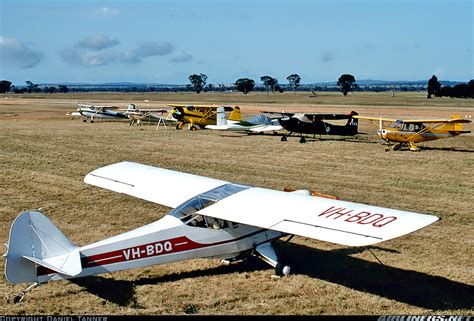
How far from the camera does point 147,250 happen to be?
26.0 ft

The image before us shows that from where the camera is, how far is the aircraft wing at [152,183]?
32.6ft

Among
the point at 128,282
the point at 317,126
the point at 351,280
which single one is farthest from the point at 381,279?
the point at 317,126

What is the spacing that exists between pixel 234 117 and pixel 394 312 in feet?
87.8

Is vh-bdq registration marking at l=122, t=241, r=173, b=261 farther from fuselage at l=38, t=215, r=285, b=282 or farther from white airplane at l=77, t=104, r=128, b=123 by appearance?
white airplane at l=77, t=104, r=128, b=123

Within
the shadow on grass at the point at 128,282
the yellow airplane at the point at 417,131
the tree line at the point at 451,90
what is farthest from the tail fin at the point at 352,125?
the tree line at the point at 451,90

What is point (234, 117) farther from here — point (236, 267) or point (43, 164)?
point (236, 267)

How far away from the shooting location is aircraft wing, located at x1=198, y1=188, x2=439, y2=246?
6637 mm

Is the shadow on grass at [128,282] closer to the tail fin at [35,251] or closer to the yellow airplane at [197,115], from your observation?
the tail fin at [35,251]

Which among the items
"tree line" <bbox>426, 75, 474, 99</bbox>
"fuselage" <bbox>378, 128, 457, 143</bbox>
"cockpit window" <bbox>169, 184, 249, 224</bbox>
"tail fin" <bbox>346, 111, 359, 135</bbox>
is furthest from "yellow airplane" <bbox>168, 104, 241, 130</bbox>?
"tree line" <bbox>426, 75, 474, 99</bbox>

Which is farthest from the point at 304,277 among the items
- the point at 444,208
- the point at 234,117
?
the point at 234,117

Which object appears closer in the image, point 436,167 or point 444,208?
point 444,208

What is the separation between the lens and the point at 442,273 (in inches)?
364

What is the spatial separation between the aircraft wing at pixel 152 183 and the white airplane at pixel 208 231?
0.04m

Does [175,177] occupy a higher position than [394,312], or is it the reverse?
[175,177]
